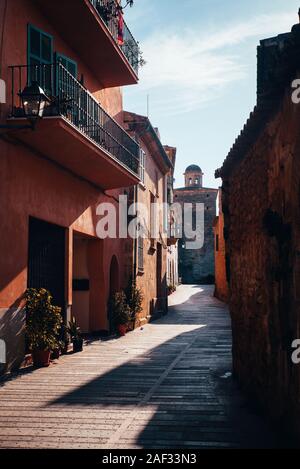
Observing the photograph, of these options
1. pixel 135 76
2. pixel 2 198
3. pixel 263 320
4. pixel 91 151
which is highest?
pixel 135 76

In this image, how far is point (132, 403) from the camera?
7484mm

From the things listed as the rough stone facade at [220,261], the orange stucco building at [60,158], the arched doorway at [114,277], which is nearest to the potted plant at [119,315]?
the orange stucco building at [60,158]

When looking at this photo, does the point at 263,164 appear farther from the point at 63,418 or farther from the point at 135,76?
the point at 135,76

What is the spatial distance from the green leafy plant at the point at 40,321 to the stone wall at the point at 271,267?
11.6 feet

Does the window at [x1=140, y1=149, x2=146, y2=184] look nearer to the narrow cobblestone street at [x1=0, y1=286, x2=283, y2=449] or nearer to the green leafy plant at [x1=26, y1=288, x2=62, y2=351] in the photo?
the narrow cobblestone street at [x1=0, y1=286, x2=283, y2=449]

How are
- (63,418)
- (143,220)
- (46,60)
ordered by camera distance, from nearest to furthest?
1. (63,418)
2. (46,60)
3. (143,220)

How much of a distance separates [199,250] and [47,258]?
46895 millimetres

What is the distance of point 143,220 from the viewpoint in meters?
21.1

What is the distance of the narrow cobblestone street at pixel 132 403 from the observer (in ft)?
18.6

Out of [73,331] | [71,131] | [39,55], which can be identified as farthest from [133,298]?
[39,55]

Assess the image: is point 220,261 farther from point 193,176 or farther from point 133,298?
point 193,176

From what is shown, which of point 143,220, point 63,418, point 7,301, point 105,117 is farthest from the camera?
point 143,220
